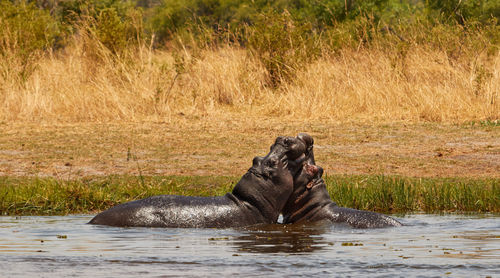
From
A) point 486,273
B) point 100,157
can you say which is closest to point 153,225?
point 486,273

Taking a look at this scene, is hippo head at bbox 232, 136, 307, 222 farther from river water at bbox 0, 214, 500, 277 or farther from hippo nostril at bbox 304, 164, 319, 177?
river water at bbox 0, 214, 500, 277

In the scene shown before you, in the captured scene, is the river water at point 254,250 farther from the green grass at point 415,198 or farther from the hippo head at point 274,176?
the green grass at point 415,198

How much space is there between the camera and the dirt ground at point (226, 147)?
12375 millimetres

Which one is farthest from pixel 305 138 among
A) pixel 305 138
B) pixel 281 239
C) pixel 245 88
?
pixel 245 88

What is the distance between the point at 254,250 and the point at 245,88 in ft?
40.8

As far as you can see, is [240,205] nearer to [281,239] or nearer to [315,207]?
[315,207]

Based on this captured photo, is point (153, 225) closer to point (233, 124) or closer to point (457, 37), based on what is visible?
point (233, 124)

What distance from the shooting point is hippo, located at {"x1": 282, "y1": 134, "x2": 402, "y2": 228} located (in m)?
8.11

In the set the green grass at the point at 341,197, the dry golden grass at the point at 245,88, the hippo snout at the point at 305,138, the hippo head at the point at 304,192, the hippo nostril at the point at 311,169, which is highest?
the dry golden grass at the point at 245,88

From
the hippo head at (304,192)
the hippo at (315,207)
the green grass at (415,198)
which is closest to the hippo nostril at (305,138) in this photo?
the hippo at (315,207)

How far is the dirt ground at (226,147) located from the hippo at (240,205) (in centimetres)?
385

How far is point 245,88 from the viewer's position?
1900 centimetres

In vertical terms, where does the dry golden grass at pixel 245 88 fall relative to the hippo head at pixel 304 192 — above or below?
above

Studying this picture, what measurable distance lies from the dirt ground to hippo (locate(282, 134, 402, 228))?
143 inches
